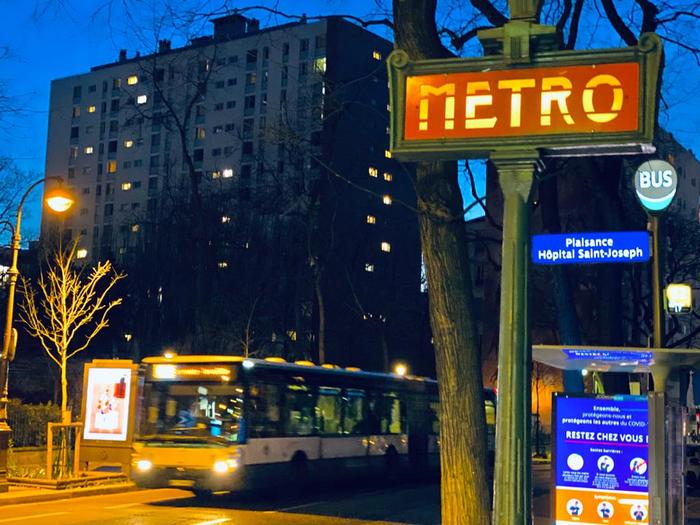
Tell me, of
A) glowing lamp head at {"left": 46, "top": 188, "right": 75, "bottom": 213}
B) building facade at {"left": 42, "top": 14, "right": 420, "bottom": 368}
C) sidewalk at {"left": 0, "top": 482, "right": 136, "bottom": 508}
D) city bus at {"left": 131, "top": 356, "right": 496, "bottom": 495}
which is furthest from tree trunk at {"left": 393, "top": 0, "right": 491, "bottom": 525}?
glowing lamp head at {"left": 46, "top": 188, "right": 75, "bottom": 213}

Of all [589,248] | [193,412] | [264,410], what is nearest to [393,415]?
[264,410]

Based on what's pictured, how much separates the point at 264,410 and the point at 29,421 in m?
10.2

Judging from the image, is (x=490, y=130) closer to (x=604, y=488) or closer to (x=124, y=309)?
(x=604, y=488)

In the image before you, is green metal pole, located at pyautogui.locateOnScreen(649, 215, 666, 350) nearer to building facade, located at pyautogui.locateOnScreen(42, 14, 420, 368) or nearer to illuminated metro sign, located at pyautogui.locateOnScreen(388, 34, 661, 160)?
building facade, located at pyautogui.locateOnScreen(42, 14, 420, 368)

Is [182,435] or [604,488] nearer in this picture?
[604,488]

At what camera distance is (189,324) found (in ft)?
155

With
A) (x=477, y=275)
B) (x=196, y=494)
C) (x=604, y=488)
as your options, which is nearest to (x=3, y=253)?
(x=477, y=275)

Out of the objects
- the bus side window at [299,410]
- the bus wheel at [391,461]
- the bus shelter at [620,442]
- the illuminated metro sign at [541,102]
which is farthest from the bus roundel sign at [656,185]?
the bus wheel at [391,461]

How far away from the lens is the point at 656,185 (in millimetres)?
14789

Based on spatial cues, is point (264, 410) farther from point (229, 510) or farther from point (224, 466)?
point (229, 510)

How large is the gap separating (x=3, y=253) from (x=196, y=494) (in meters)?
40.9

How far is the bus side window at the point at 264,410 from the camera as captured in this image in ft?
63.5

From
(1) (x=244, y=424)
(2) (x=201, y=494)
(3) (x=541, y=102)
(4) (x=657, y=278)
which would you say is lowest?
(2) (x=201, y=494)

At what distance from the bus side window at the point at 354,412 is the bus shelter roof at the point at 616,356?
41.8ft
